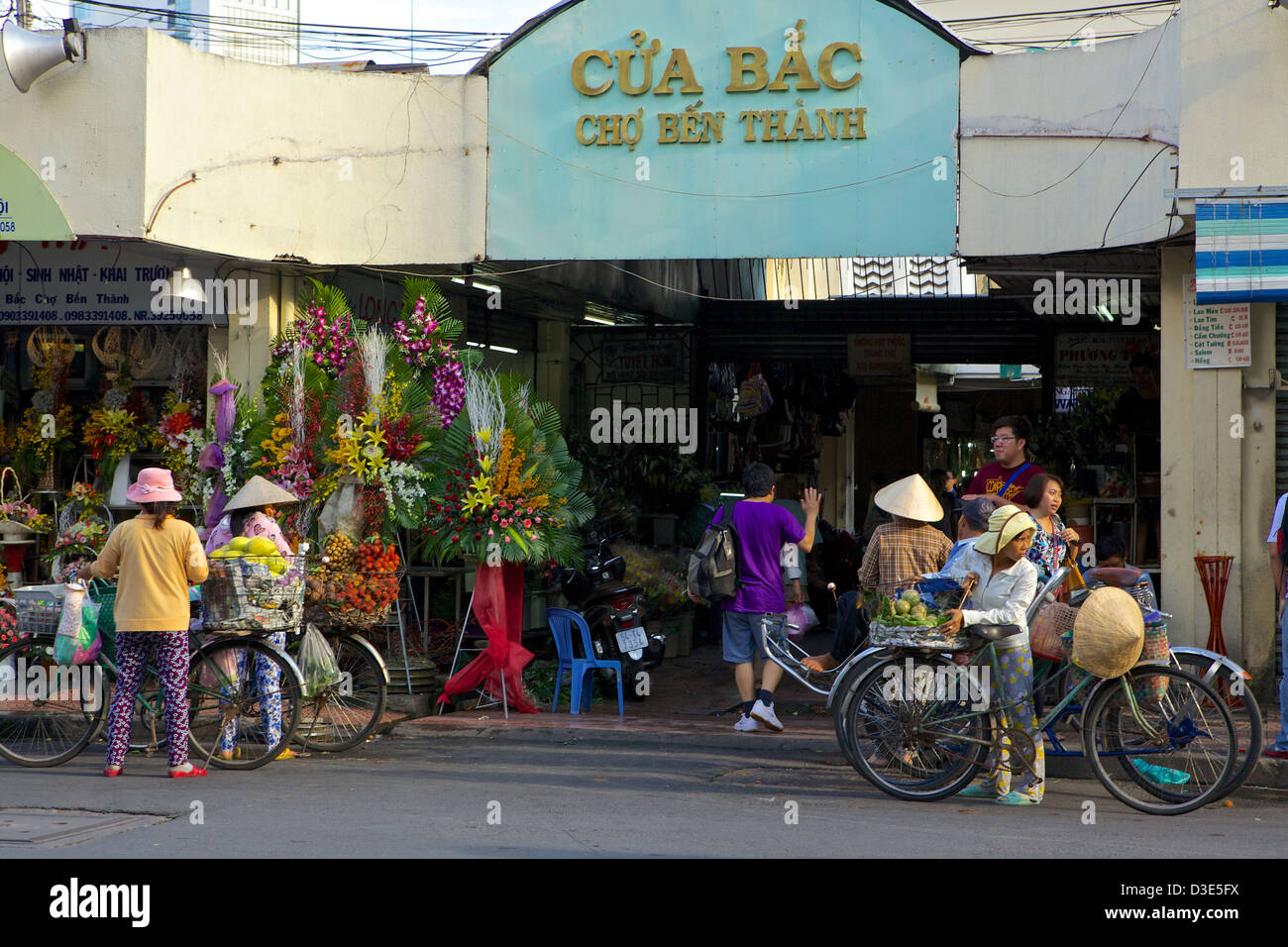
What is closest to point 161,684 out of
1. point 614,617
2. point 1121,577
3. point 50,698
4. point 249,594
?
point 249,594

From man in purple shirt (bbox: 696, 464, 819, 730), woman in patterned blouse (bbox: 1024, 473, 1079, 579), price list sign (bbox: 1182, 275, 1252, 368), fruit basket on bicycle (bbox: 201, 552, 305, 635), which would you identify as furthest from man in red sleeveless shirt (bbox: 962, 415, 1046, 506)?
fruit basket on bicycle (bbox: 201, 552, 305, 635)

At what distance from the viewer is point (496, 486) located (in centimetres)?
1023

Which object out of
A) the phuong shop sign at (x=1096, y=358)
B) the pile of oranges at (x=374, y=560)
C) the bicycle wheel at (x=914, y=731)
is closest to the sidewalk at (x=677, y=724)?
the pile of oranges at (x=374, y=560)

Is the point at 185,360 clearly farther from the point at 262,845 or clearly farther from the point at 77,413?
the point at 262,845

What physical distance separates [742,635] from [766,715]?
595mm

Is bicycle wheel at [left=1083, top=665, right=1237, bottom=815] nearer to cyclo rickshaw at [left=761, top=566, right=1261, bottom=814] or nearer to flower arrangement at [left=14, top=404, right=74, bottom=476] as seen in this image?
cyclo rickshaw at [left=761, top=566, right=1261, bottom=814]

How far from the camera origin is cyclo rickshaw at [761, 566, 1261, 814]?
7.10m

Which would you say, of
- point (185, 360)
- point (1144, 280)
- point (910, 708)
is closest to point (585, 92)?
point (185, 360)

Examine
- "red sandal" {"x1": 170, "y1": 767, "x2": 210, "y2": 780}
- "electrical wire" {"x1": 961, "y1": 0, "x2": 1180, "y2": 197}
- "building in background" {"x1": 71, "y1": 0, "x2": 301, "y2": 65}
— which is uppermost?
"building in background" {"x1": 71, "y1": 0, "x2": 301, "y2": 65}

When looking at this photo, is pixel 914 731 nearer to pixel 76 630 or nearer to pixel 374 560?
pixel 374 560

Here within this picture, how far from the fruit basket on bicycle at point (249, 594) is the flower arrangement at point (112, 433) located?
4.05m

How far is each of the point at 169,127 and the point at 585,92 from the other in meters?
3.23

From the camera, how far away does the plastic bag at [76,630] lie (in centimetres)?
817

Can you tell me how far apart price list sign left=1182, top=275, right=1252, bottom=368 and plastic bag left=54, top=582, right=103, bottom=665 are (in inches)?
301
